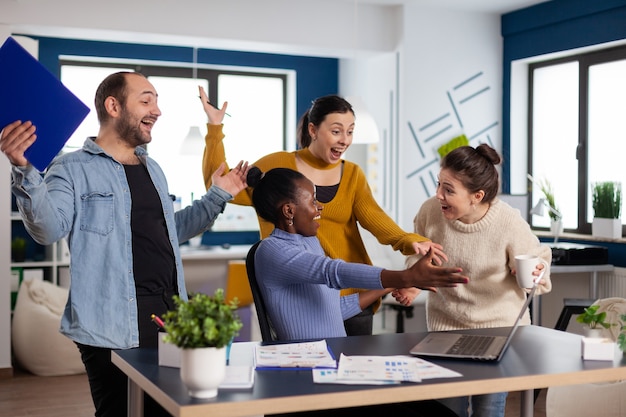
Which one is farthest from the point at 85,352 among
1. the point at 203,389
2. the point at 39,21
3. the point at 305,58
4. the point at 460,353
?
the point at 305,58

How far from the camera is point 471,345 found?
2.38 m

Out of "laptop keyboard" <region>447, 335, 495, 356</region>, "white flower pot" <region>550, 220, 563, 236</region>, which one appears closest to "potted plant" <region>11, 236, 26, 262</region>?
"white flower pot" <region>550, 220, 563, 236</region>

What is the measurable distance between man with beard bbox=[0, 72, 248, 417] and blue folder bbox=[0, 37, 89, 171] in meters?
0.11

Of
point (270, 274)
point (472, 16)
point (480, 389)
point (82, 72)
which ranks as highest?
point (472, 16)

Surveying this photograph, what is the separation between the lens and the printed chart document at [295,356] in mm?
2139

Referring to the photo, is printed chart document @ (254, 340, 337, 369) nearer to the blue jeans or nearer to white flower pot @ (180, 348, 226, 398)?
white flower pot @ (180, 348, 226, 398)

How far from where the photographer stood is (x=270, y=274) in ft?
8.07

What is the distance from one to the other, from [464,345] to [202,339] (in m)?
0.90

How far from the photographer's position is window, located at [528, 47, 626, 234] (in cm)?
590

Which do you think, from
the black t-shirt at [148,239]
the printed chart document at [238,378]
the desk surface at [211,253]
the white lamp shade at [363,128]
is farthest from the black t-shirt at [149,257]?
the desk surface at [211,253]

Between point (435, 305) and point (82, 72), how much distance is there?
486 centimetres

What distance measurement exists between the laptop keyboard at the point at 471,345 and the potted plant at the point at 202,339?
0.75m

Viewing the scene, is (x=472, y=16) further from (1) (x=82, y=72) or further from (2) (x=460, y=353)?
(2) (x=460, y=353)

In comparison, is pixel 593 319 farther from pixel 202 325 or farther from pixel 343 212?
pixel 202 325
